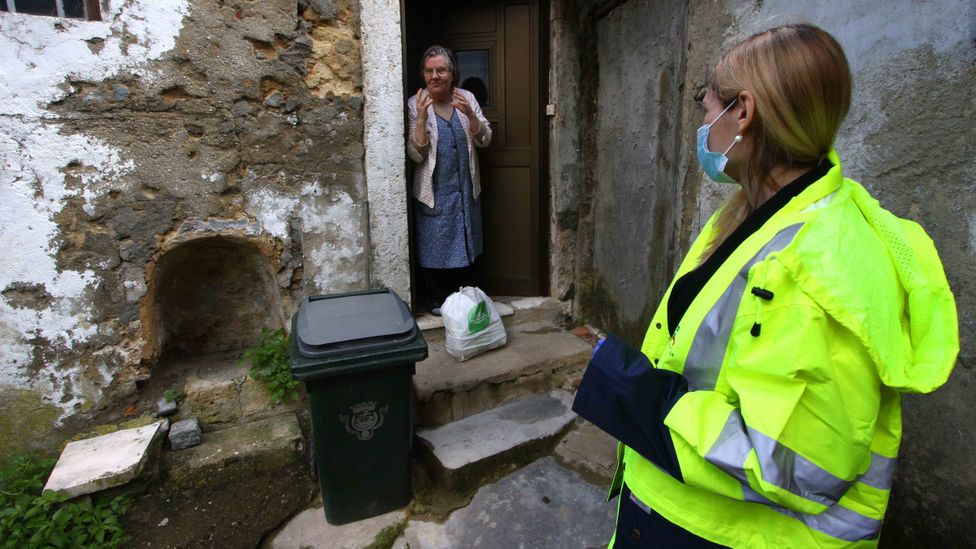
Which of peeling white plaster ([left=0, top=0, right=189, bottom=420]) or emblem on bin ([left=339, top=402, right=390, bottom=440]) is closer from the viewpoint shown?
emblem on bin ([left=339, top=402, right=390, bottom=440])

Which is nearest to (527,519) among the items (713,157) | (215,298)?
(713,157)

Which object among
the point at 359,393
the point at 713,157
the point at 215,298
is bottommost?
the point at 359,393

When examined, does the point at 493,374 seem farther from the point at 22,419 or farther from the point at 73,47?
the point at 73,47

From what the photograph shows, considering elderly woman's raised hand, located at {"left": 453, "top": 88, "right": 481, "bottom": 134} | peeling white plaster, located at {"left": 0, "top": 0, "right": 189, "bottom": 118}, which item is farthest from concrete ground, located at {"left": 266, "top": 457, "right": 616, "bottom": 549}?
peeling white plaster, located at {"left": 0, "top": 0, "right": 189, "bottom": 118}

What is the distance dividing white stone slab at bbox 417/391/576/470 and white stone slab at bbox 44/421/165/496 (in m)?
1.47

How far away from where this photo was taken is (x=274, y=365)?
331 cm

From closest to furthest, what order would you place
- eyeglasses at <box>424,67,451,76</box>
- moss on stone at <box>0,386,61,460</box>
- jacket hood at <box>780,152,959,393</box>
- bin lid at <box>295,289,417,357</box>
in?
jacket hood at <box>780,152,959,393</box>
bin lid at <box>295,289,417,357</box>
moss on stone at <box>0,386,61,460</box>
eyeglasses at <box>424,67,451,76</box>

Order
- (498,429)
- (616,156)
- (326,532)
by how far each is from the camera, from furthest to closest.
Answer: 1. (616,156)
2. (498,429)
3. (326,532)

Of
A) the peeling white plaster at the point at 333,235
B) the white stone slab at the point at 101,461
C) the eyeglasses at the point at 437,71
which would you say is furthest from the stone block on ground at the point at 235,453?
the eyeglasses at the point at 437,71

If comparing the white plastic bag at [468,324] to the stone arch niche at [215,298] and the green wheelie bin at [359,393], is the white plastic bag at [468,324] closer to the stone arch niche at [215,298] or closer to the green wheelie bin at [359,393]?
the green wheelie bin at [359,393]

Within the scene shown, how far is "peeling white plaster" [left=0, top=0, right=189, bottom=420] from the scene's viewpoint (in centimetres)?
264

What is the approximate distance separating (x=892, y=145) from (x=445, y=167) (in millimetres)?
2590

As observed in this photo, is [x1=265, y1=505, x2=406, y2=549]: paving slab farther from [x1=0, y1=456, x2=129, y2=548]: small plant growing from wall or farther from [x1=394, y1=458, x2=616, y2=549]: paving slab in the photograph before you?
[x1=0, y1=456, x2=129, y2=548]: small plant growing from wall

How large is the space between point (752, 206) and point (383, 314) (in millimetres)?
1791
